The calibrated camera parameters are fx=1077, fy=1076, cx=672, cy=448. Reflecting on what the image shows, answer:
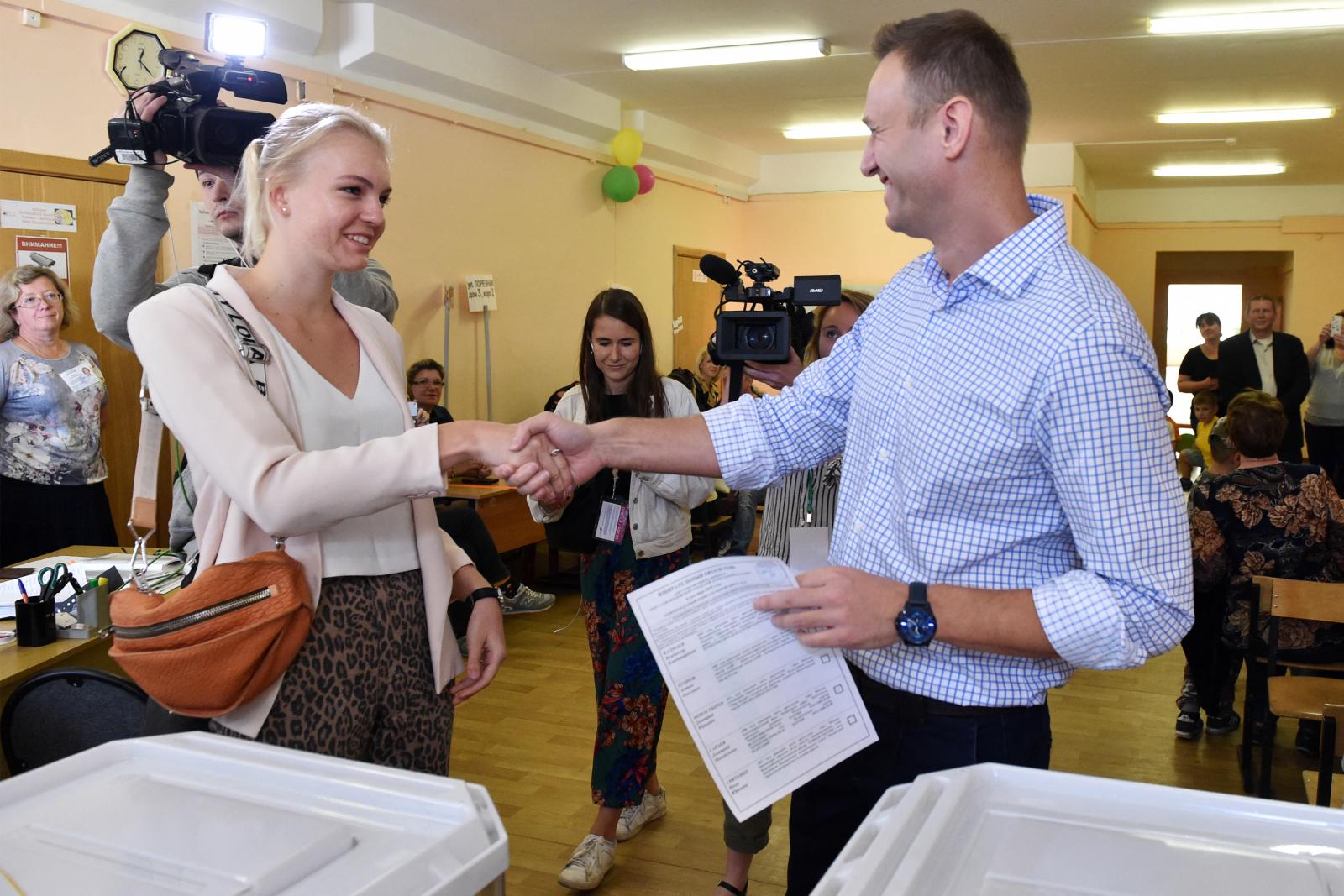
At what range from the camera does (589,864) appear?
9.62ft

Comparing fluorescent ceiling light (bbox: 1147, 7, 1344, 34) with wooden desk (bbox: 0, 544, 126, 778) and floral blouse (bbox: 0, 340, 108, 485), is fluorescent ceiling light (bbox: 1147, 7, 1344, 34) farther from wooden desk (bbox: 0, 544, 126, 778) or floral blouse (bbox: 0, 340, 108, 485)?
wooden desk (bbox: 0, 544, 126, 778)

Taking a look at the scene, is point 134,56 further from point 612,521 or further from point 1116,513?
point 1116,513

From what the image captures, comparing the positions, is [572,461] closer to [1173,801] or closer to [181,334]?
[181,334]

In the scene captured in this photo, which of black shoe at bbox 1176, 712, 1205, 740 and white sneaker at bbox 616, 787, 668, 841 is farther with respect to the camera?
black shoe at bbox 1176, 712, 1205, 740

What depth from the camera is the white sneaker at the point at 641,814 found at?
3285mm

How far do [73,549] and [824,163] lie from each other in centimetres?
916

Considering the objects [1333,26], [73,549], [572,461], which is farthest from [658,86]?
[572,461]

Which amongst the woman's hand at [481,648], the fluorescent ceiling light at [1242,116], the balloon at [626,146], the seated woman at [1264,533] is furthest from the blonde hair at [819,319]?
the fluorescent ceiling light at [1242,116]

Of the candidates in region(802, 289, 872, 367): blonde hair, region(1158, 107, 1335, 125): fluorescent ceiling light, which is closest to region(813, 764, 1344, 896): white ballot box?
region(802, 289, 872, 367): blonde hair

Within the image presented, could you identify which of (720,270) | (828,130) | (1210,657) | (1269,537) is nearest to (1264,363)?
(828,130)

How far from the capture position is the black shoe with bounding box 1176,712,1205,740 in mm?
4266

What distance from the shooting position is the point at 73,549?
142 inches

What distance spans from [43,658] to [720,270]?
68.8 inches

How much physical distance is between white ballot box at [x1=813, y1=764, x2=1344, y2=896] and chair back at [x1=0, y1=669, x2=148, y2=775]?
1.71 m
